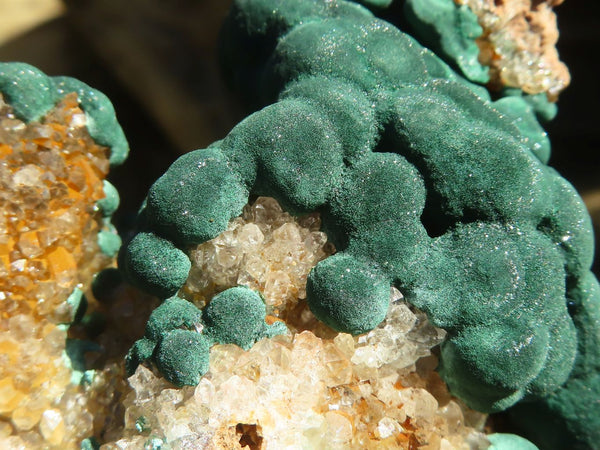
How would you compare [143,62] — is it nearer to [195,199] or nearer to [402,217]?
[195,199]

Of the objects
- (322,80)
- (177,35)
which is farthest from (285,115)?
(177,35)

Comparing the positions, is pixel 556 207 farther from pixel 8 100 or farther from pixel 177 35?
pixel 177 35

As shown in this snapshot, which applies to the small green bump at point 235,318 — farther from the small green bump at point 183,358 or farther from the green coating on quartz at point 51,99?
the green coating on quartz at point 51,99

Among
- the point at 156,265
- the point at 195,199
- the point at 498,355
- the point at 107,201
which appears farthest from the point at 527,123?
the point at 107,201

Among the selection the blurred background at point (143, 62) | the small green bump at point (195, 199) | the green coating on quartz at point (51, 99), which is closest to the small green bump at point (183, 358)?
the small green bump at point (195, 199)

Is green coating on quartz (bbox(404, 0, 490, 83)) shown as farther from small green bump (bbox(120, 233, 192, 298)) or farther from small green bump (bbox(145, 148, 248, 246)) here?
small green bump (bbox(120, 233, 192, 298))
